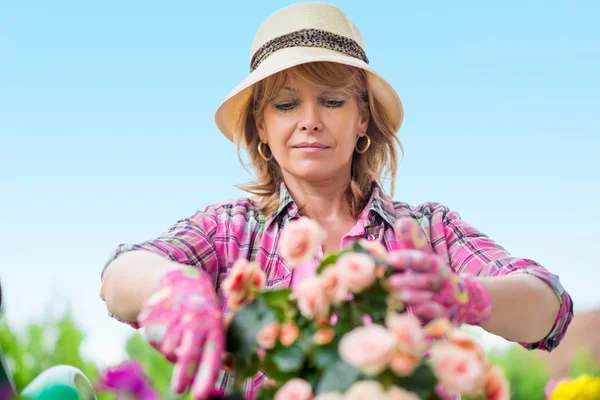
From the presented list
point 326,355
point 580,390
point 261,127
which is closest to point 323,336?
point 326,355

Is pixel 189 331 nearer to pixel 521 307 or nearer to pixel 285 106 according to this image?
pixel 521 307

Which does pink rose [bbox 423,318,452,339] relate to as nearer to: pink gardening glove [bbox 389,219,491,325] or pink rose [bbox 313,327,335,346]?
pink gardening glove [bbox 389,219,491,325]

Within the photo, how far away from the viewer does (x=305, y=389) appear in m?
0.85

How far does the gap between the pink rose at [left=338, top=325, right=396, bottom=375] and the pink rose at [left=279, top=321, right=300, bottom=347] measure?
0.29ft

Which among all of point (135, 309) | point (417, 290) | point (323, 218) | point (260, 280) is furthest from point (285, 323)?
point (323, 218)

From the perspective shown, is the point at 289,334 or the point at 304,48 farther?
the point at 304,48

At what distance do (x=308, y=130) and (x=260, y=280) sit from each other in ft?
3.68

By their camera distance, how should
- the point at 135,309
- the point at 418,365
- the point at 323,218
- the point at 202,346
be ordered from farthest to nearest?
the point at 323,218
the point at 135,309
the point at 202,346
the point at 418,365

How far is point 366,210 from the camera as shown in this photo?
2.32 m

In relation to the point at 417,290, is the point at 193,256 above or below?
below

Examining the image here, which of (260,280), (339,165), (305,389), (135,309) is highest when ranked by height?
(339,165)

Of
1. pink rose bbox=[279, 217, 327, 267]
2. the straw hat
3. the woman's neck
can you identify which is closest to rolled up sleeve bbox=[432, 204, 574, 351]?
the woman's neck

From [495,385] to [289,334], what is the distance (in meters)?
0.29

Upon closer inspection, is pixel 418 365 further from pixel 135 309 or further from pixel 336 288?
pixel 135 309
